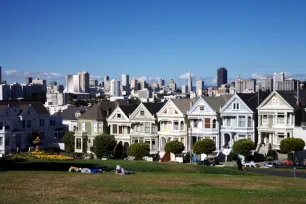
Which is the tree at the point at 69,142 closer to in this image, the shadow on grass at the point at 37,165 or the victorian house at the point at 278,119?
the victorian house at the point at 278,119

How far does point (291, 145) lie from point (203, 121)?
1290cm

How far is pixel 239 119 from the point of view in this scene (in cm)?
6612

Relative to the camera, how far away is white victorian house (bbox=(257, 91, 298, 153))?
62625 millimetres

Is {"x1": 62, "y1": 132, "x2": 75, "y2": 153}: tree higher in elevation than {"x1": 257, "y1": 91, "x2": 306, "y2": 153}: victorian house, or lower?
lower

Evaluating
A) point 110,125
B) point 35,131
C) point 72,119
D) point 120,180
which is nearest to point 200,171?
point 120,180

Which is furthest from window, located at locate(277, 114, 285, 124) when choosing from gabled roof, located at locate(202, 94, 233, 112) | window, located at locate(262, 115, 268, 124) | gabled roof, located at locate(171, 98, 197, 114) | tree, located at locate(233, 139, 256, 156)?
gabled roof, located at locate(171, 98, 197, 114)

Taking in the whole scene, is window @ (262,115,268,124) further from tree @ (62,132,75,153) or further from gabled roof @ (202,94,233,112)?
tree @ (62,132,75,153)

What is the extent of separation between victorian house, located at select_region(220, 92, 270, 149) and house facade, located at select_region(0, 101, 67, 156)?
2891 centimetres

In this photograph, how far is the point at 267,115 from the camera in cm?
6425

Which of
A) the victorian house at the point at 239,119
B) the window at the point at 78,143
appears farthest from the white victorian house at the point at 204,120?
the window at the point at 78,143

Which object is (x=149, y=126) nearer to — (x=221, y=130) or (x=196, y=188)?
(x=221, y=130)

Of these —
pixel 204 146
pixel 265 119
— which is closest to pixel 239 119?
pixel 265 119

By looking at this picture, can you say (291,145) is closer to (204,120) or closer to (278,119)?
(278,119)

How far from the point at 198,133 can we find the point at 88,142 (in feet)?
55.8
